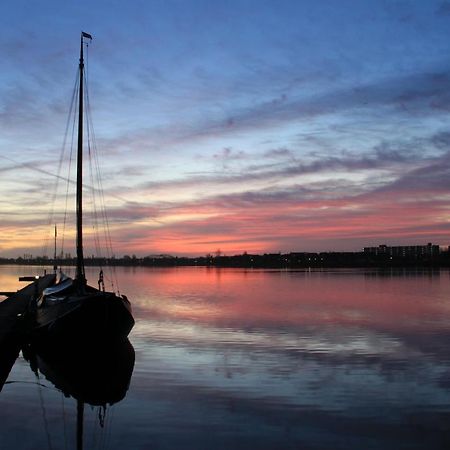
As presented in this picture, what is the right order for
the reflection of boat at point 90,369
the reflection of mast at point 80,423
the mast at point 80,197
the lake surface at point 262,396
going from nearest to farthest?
1. the lake surface at point 262,396
2. the reflection of mast at point 80,423
3. the reflection of boat at point 90,369
4. the mast at point 80,197

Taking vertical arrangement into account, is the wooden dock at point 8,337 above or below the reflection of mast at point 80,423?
above

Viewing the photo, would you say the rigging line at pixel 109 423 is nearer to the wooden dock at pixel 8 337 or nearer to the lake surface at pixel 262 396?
the lake surface at pixel 262 396

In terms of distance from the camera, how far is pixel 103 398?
16.5m

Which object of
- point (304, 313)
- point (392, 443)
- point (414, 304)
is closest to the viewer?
point (392, 443)

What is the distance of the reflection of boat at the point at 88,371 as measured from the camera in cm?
1648

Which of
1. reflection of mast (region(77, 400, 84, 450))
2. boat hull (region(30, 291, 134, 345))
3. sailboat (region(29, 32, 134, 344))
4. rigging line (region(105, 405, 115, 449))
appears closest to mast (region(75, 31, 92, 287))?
sailboat (region(29, 32, 134, 344))

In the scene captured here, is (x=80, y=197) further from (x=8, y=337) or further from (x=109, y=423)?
(x=109, y=423)

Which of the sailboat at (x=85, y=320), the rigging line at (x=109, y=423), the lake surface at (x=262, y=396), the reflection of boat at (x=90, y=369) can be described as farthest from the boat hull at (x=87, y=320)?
the rigging line at (x=109, y=423)

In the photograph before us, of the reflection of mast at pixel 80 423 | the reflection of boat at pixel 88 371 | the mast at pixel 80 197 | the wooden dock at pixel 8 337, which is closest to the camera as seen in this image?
the reflection of mast at pixel 80 423

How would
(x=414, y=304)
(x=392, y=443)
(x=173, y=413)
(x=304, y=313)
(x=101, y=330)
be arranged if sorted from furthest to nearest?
(x=414, y=304), (x=304, y=313), (x=101, y=330), (x=173, y=413), (x=392, y=443)

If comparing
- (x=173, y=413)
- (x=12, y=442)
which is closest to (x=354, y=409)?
(x=173, y=413)

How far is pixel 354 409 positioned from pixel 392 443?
8.70 ft

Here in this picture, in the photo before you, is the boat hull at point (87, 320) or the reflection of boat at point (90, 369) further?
the boat hull at point (87, 320)

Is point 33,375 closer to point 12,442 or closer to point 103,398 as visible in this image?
point 103,398
